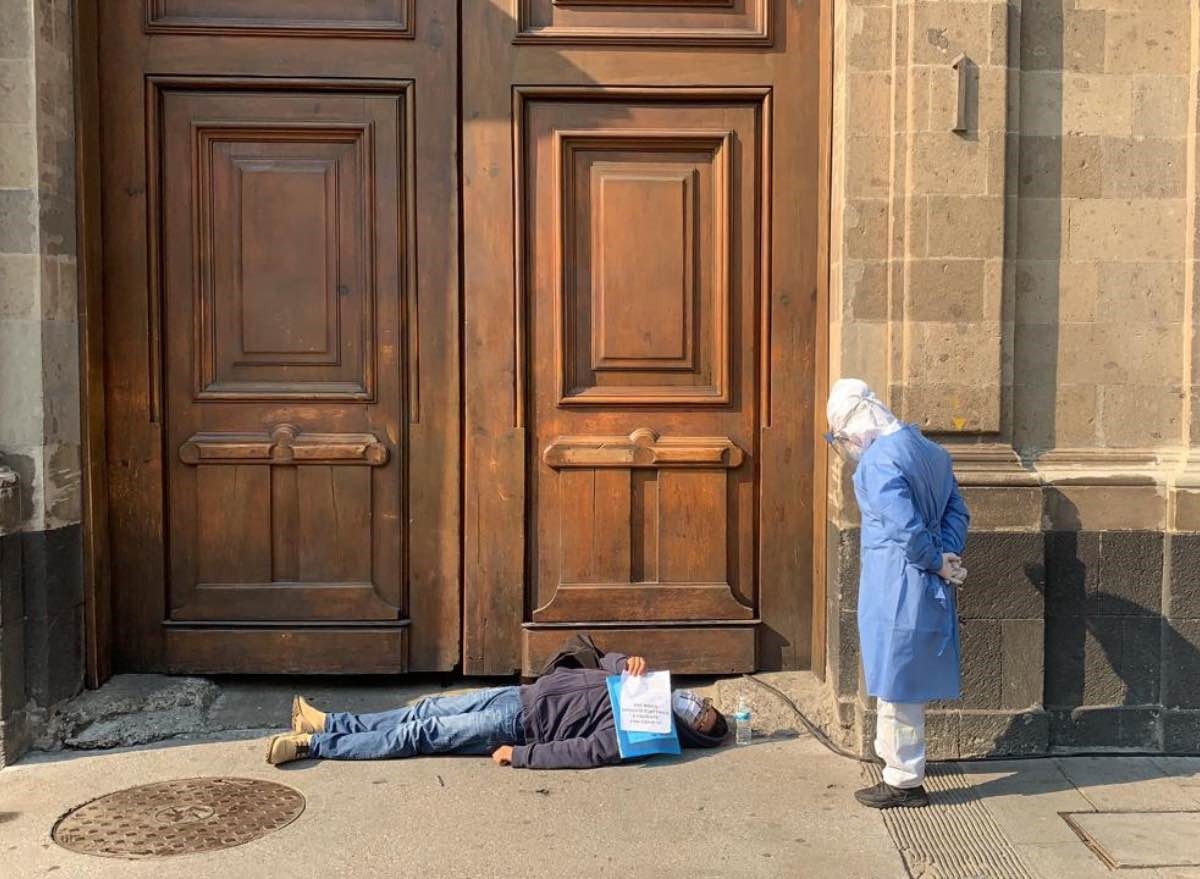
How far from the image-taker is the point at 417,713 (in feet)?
18.1

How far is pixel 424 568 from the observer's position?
6.08 m

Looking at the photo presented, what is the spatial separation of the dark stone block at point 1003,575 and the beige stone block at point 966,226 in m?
1.21

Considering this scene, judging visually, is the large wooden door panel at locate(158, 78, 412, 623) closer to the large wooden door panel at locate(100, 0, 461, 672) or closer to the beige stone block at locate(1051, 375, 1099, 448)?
the large wooden door panel at locate(100, 0, 461, 672)

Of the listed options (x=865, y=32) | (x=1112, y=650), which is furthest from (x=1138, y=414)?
(x=865, y=32)

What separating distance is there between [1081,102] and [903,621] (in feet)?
8.07

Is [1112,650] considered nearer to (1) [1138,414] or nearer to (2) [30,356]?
(1) [1138,414]

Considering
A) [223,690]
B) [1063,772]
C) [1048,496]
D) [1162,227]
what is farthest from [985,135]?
[223,690]

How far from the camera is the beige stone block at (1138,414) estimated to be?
564 centimetres

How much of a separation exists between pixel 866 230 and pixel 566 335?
1.44 meters

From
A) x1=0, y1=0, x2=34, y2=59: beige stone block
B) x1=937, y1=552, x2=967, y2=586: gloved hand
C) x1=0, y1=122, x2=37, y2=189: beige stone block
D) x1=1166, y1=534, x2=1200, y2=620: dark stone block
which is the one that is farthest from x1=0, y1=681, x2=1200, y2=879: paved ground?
x1=0, y1=0, x2=34, y2=59: beige stone block

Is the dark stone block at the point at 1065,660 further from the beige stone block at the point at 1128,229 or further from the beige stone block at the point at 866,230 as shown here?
the beige stone block at the point at 866,230

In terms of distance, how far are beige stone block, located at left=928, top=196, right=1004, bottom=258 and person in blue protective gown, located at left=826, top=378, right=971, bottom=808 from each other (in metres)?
0.91

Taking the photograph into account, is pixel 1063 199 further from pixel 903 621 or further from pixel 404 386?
pixel 404 386

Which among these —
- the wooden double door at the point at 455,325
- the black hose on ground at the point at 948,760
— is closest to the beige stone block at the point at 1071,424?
the wooden double door at the point at 455,325
